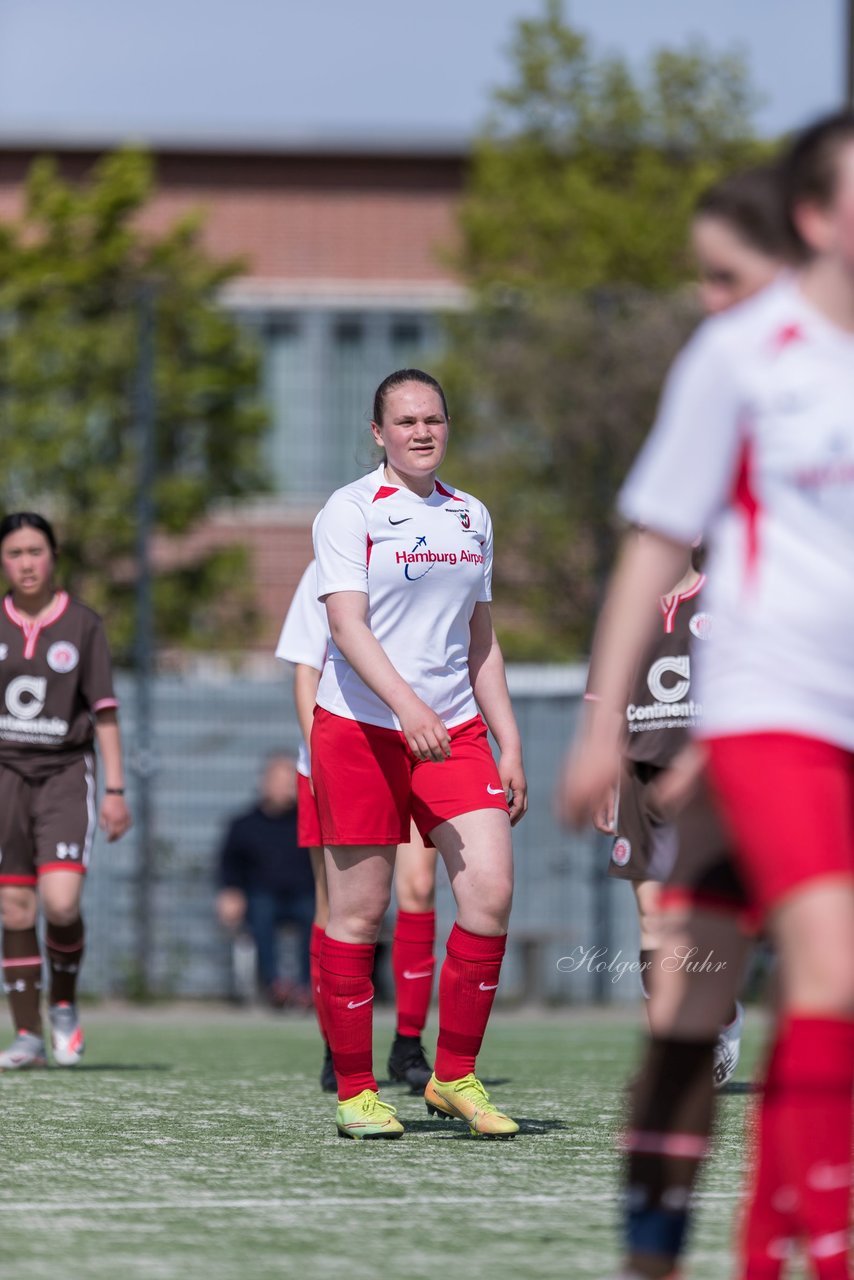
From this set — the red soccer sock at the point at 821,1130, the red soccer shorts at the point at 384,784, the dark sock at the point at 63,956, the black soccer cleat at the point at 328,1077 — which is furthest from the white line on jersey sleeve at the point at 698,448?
the dark sock at the point at 63,956

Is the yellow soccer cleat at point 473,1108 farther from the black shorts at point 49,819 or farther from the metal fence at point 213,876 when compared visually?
the metal fence at point 213,876

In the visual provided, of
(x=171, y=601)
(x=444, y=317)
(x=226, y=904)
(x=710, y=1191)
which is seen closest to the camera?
(x=710, y=1191)

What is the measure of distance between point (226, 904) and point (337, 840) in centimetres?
1002

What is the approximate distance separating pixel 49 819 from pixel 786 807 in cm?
606

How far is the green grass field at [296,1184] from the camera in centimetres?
429

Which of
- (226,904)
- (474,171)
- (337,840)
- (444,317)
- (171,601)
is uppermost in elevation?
(474,171)

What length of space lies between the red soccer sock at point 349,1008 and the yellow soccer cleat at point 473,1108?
243mm

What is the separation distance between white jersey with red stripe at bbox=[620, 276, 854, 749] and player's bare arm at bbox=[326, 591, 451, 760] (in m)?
2.16

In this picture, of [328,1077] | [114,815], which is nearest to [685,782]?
[328,1077]

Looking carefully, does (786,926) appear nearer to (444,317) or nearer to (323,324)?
(444,317)

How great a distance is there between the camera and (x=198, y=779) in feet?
53.5

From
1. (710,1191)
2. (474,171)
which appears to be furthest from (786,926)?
(474,171)

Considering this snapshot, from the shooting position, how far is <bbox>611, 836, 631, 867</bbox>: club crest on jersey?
7.93 m

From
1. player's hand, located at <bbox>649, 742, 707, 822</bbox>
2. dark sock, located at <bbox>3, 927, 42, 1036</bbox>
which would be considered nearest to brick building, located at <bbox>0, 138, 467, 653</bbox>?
dark sock, located at <bbox>3, 927, 42, 1036</bbox>
